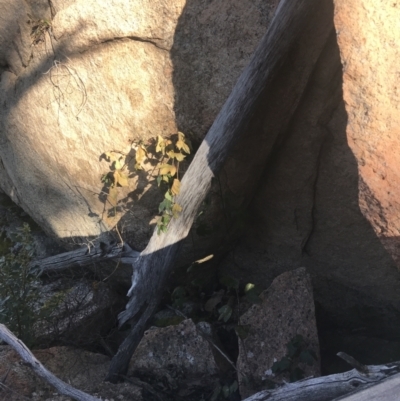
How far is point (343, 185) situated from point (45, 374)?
5.64 ft

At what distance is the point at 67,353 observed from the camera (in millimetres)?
3174

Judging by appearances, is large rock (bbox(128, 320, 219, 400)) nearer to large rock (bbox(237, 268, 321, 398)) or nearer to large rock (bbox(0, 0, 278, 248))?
large rock (bbox(237, 268, 321, 398))

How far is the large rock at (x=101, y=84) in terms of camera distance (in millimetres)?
2680

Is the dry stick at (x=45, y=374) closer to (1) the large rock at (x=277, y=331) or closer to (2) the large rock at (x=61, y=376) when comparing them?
(2) the large rock at (x=61, y=376)

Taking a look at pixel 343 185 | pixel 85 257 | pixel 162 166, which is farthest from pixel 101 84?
pixel 343 185

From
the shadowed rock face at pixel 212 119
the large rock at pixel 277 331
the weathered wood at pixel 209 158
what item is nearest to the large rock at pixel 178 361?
the weathered wood at pixel 209 158

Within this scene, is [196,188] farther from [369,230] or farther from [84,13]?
[84,13]

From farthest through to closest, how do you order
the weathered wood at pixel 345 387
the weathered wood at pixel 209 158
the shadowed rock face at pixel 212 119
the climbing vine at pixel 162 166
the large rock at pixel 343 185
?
1. the climbing vine at pixel 162 166
2. the shadowed rock face at pixel 212 119
3. the weathered wood at pixel 209 158
4. the large rock at pixel 343 185
5. the weathered wood at pixel 345 387

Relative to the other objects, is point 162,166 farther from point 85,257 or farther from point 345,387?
point 345,387

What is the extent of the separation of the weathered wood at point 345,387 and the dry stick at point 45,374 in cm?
84

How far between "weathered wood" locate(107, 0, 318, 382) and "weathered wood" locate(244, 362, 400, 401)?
2.94ft

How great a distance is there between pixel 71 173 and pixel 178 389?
4.59 feet

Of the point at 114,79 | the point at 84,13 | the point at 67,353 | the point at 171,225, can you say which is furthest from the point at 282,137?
the point at 67,353

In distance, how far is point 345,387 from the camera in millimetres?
2094
